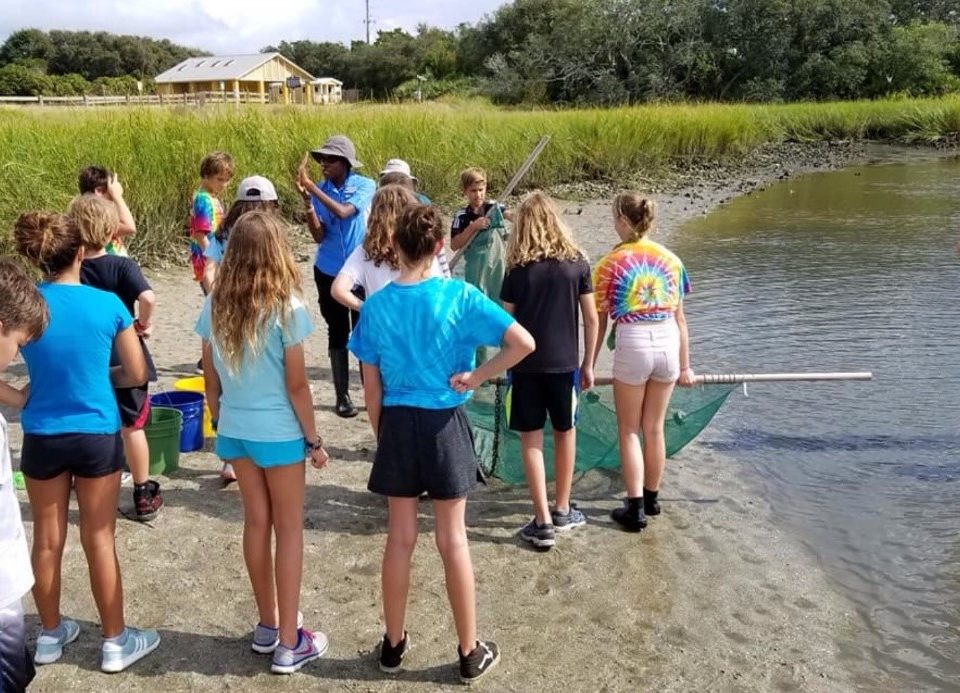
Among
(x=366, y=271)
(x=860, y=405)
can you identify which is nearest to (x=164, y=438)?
(x=366, y=271)

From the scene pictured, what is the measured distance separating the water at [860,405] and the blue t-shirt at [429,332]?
2170 millimetres

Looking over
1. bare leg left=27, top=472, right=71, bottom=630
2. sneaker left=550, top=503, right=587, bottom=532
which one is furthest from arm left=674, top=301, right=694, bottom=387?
bare leg left=27, top=472, right=71, bottom=630

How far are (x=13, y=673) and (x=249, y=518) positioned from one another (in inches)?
39.0

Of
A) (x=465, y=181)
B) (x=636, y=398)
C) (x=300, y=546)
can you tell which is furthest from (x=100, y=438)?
(x=465, y=181)

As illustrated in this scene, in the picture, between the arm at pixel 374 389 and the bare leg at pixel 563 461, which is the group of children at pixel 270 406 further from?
the bare leg at pixel 563 461

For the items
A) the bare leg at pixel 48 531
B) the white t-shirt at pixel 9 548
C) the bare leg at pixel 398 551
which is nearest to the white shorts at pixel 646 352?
the bare leg at pixel 398 551

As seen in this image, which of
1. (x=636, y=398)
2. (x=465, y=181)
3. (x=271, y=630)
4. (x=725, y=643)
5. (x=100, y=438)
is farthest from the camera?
(x=465, y=181)

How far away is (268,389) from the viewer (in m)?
3.09

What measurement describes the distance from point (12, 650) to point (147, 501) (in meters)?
2.24

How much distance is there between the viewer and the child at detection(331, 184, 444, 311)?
411 centimetres

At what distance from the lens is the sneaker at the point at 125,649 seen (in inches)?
130

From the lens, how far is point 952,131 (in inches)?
1358

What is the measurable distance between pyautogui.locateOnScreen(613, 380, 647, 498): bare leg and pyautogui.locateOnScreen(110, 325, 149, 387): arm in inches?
88.4

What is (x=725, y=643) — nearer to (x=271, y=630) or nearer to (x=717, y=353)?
(x=271, y=630)
